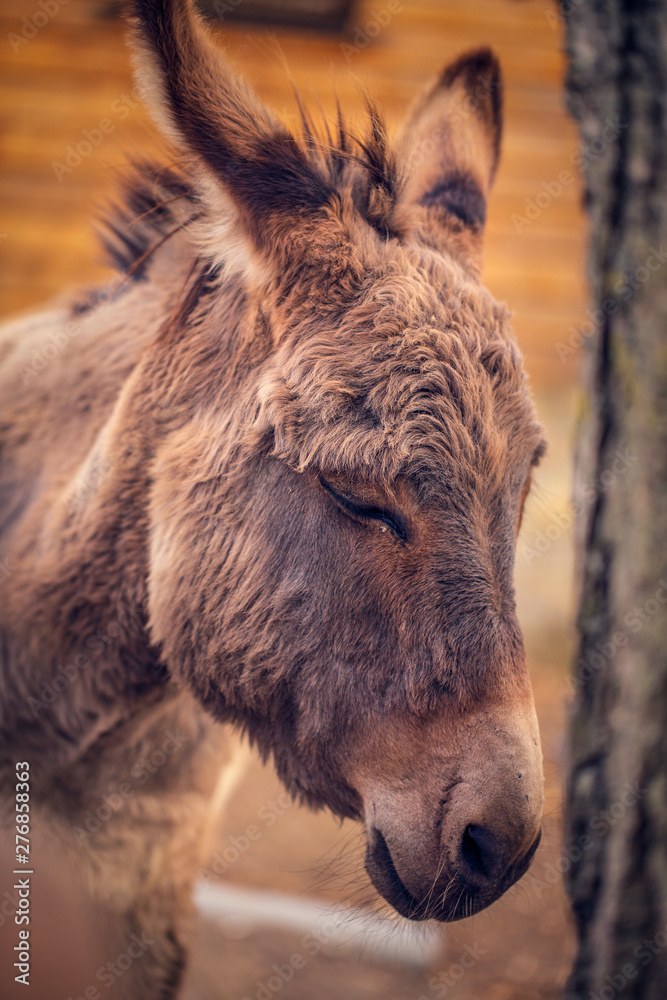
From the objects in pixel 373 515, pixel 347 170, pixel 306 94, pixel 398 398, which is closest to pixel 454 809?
pixel 373 515

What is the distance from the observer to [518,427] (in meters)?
1.45

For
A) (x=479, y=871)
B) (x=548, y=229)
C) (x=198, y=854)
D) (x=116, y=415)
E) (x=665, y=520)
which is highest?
(x=548, y=229)

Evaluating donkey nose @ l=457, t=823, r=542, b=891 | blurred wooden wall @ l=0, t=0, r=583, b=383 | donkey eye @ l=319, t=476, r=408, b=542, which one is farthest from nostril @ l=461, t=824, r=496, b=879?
blurred wooden wall @ l=0, t=0, r=583, b=383

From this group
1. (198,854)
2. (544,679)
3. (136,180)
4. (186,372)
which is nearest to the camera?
(186,372)

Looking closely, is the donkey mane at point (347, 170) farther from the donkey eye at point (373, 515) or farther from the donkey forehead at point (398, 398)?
the donkey eye at point (373, 515)

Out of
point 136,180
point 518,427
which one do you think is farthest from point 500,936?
point 136,180

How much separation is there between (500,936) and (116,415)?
329 centimetres

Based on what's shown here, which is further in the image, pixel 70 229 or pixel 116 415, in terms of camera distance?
pixel 70 229

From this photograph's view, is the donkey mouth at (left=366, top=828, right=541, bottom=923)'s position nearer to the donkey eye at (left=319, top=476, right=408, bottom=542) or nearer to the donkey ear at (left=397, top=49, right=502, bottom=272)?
the donkey eye at (left=319, top=476, right=408, bottom=542)

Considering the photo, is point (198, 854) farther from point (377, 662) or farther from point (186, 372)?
point (186, 372)

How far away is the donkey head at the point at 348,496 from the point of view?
1.30 m

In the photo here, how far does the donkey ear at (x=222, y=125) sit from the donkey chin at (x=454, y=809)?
3.58ft

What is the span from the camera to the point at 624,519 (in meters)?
1.93

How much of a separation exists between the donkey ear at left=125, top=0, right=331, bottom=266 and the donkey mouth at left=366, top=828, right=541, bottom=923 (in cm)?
131
